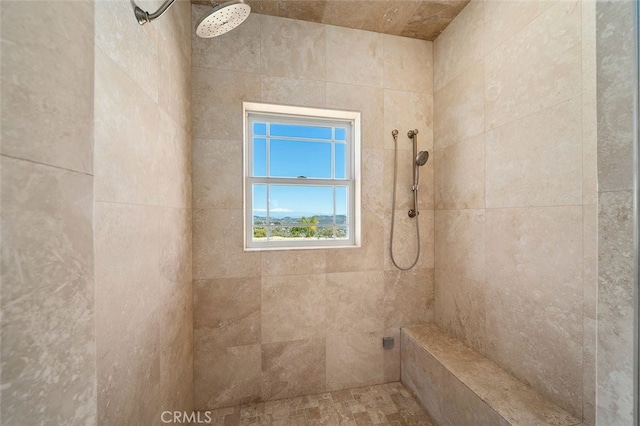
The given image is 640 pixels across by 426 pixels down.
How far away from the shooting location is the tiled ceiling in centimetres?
152

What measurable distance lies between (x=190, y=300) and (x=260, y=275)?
43 cm

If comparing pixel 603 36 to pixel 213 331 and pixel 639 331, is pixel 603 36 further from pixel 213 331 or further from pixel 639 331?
pixel 213 331

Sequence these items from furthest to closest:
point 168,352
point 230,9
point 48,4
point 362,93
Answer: point 362,93, point 168,352, point 230,9, point 48,4

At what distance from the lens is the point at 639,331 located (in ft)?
1.50

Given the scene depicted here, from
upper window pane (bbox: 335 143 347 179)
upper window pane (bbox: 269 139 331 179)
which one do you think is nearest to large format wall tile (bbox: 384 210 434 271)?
upper window pane (bbox: 335 143 347 179)

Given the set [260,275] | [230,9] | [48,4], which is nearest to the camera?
[48,4]

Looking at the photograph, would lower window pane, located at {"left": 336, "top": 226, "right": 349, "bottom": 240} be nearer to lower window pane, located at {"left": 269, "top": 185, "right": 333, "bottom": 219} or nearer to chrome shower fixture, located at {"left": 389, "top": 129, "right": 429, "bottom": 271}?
lower window pane, located at {"left": 269, "top": 185, "right": 333, "bottom": 219}

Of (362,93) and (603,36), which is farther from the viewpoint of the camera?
(362,93)

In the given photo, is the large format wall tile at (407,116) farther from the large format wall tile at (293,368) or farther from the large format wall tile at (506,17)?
the large format wall tile at (293,368)

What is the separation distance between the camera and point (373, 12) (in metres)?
1.59

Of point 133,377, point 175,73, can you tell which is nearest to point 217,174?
point 175,73

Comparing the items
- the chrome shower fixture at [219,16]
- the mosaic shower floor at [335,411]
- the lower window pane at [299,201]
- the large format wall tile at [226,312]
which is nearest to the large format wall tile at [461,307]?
the mosaic shower floor at [335,411]

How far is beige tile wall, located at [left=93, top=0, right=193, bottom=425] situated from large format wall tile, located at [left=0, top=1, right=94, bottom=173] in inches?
9.5

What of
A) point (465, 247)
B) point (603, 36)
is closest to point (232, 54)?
point (603, 36)
